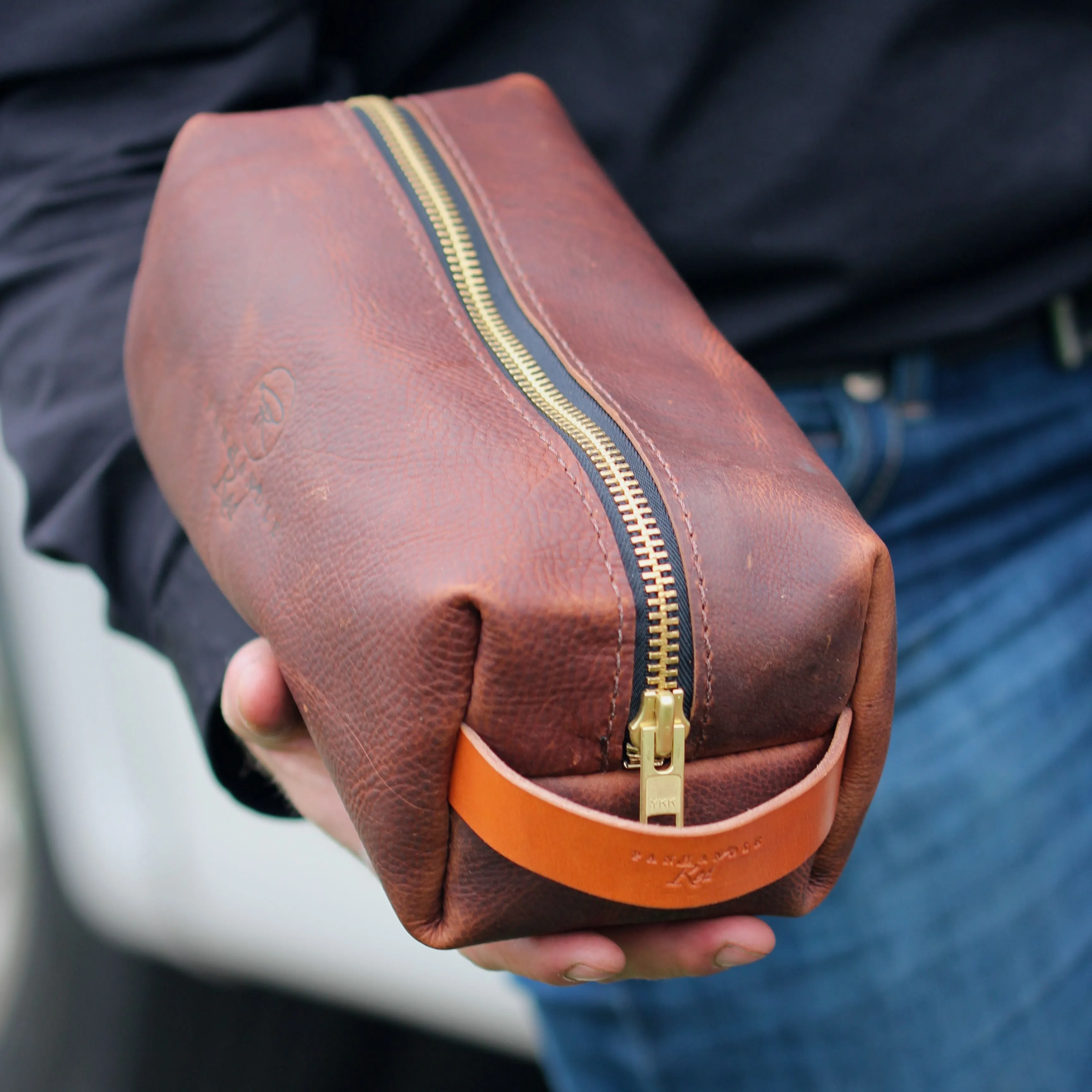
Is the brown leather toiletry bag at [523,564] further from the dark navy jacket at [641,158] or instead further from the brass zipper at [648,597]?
the dark navy jacket at [641,158]

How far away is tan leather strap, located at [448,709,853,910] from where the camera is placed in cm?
61

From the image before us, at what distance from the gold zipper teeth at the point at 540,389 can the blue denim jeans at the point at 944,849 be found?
462mm

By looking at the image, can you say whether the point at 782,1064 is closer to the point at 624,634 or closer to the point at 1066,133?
the point at 624,634

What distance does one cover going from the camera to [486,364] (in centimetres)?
70

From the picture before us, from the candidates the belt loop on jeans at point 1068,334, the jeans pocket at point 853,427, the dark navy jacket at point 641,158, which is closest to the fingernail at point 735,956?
the dark navy jacket at point 641,158

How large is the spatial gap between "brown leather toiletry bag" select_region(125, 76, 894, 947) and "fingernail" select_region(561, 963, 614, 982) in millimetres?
24

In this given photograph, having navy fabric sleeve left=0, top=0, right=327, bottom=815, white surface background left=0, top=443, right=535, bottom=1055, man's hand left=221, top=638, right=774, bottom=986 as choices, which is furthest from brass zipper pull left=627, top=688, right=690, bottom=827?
white surface background left=0, top=443, right=535, bottom=1055

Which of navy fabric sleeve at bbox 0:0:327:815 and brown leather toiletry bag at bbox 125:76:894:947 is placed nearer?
brown leather toiletry bag at bbox 125:76:894:947

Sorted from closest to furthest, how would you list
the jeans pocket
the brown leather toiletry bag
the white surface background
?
the brown leather toiletry bag → the jeans pocket → the white surface background

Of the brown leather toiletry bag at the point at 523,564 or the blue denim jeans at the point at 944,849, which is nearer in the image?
the brown leather toiletry bag at the point at 523,564

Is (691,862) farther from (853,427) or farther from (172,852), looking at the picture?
(172,852)

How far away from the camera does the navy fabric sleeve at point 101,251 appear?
3.00ft

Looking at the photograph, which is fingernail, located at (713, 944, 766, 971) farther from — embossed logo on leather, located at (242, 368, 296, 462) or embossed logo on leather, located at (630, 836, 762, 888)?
embossed logo on leather, located at (242, 368, 296, 462)

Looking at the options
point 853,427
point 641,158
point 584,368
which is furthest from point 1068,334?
point 584,368
